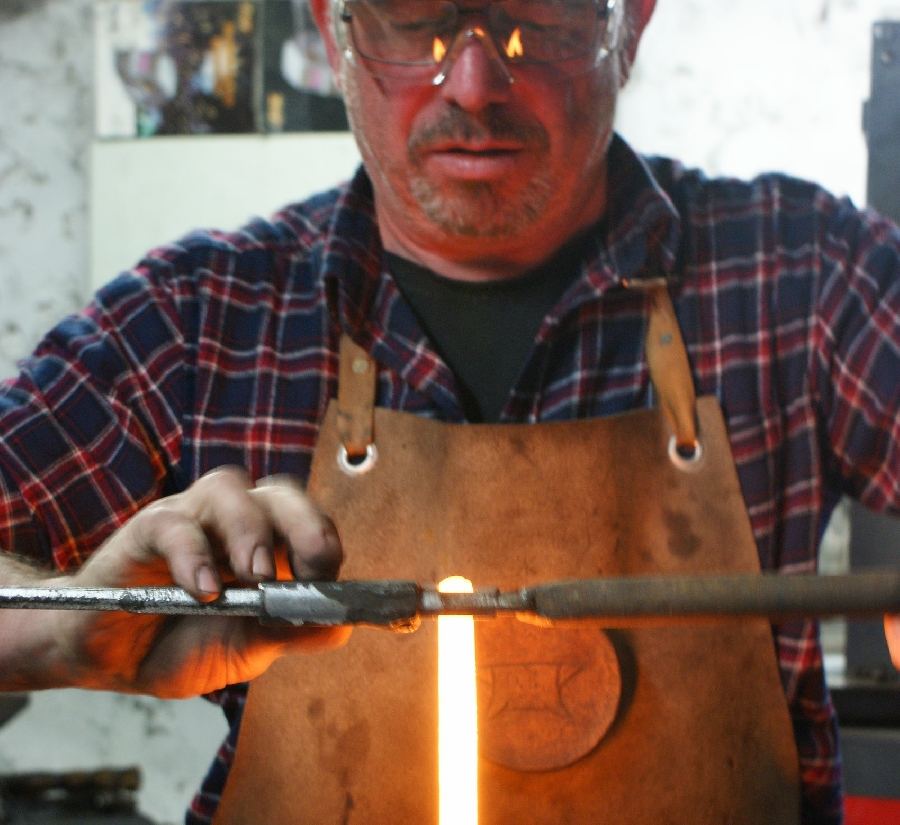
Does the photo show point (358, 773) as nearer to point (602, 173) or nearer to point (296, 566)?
point (296, 566)

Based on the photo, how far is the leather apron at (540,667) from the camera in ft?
2.84

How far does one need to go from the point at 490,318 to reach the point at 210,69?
2.80 feet

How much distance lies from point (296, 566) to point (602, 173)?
586mm

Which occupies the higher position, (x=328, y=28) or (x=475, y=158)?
(x=328, y=28)

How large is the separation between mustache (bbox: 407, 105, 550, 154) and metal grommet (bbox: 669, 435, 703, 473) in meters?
0.31

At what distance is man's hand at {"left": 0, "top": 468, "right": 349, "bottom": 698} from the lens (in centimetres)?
65

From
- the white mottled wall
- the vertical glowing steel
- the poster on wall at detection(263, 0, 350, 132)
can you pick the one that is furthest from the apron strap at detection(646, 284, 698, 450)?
the white mottled wall

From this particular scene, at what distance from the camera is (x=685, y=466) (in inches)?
36.9

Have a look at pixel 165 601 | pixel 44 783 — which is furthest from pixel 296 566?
pixel 44 783

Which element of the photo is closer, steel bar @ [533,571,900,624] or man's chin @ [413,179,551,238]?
steel bar @ [533,571,900,624]

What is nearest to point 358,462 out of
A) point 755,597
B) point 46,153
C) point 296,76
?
point 755,597

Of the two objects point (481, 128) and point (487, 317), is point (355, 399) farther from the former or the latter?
point (481, 128)

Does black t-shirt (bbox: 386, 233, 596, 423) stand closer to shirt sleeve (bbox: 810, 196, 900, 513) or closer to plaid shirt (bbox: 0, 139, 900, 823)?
plaid shirt (bbox: 0, 139, 900, 823)

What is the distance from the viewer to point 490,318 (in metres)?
1.03
